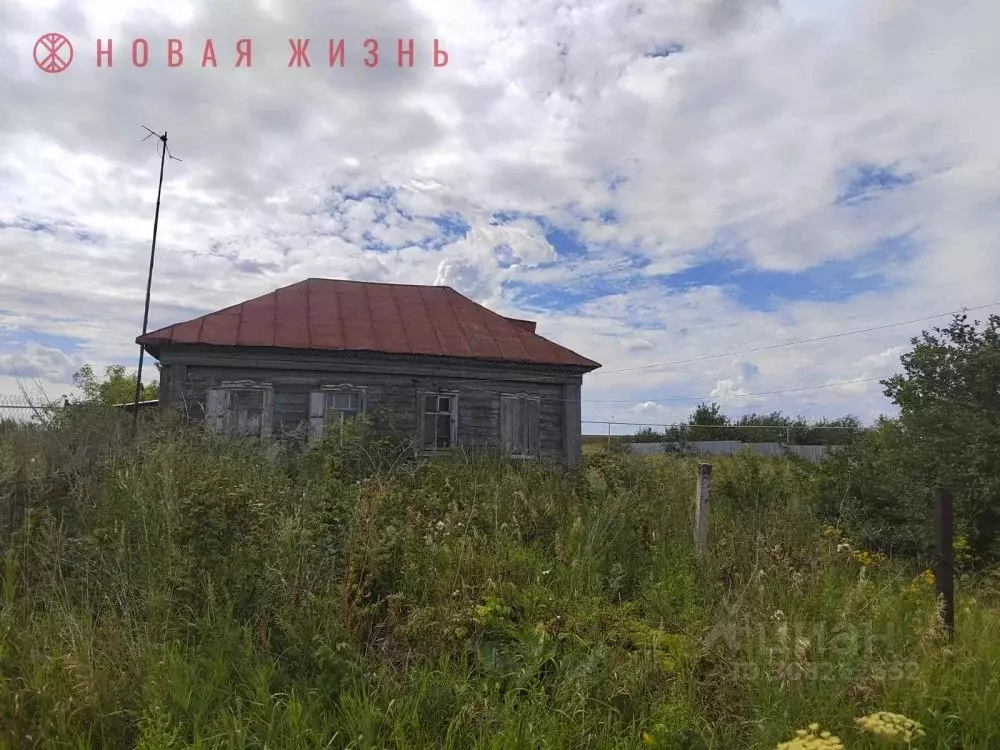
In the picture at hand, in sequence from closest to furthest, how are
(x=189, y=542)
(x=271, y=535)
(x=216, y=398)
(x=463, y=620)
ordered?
1. (x=463, y=620)
2. (x=189, y=542)
3. (x=271, y=535)
4. (x=216, y=398)

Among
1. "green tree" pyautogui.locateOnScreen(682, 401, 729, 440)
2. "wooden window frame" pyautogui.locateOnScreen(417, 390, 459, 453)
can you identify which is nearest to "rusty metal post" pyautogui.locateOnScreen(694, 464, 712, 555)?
"wooden window frame" pyautogui.locateOnScreen(417, 390, 459, 453)

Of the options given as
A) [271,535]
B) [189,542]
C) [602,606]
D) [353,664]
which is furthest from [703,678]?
[189,542]

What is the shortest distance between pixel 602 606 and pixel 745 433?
120 feet

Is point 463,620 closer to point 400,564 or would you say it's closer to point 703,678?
point 400,564

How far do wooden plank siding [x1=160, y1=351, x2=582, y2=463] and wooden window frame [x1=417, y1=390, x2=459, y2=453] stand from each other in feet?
0.21

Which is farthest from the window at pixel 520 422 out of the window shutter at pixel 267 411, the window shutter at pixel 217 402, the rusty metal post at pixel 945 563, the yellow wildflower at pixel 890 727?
the yellow wildflower at pixel 890 727

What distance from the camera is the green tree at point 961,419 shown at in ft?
20.9

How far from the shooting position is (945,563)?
3.89 m

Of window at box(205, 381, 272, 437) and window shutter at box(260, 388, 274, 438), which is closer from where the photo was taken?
window at box(205, 381, 272, 437)

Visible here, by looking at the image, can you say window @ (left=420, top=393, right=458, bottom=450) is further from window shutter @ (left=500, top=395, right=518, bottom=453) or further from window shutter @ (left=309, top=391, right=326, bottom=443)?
window shutter @ (left=309, top=391, right=326, bottom=443)

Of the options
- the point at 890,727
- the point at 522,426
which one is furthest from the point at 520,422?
the point at 890,727

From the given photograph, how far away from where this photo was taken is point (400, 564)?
4281 millimetres

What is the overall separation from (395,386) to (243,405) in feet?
10.2

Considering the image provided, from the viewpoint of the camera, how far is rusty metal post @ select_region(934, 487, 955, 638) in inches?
151
